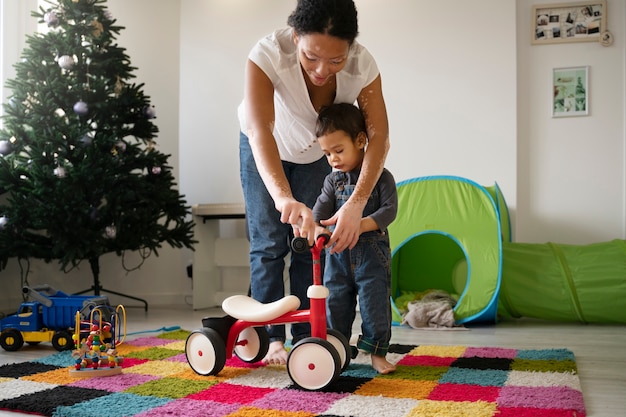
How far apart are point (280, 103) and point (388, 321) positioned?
2.29ft

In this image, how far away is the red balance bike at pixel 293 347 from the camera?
1608 mm

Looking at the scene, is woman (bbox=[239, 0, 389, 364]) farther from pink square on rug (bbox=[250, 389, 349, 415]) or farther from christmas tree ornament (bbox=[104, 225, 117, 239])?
christmas tree ornament (bbox=[104, 225, 117, 239])

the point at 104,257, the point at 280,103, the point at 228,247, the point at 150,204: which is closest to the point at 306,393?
the point at 280,103

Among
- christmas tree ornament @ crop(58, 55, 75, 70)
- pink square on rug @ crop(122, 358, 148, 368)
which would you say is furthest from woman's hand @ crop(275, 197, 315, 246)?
christmas tree ornament @ crop(58, 55, 75, 70)

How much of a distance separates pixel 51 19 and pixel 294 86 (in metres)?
2.03

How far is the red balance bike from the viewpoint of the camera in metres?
1.61

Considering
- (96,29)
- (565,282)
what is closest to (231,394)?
(565,282)

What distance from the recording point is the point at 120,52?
3.50m

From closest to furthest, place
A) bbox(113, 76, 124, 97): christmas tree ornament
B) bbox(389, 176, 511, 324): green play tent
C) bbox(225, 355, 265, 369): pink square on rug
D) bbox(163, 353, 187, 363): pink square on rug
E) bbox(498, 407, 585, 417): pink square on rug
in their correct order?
bbox(498, 407, 585, 417): pink square on rug, bbox(225, 355, 265, 369): pink square on rug, bbox(163, 353, 187, 363): pink square on rug, bbox(389, 176, 511, 324): green play tent, bbox(113, 76, 124, 97): christmas tree ornament

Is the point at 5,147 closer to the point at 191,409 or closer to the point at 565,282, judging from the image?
the point at 191,409

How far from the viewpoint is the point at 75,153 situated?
3232 mm

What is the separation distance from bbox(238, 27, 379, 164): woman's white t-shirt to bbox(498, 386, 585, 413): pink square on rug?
883 mm

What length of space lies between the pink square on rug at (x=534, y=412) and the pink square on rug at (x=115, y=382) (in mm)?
917

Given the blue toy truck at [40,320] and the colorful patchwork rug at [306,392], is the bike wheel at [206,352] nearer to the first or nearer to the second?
the colorful patchwork rug at [306,392]
